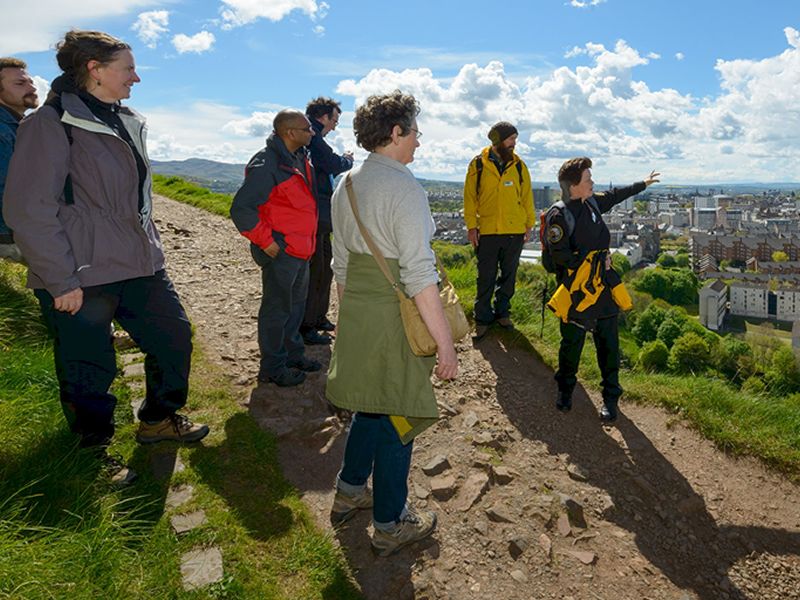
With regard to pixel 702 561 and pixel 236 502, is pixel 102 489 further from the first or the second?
pixel 702 561

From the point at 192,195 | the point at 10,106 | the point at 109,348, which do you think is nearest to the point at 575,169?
the point at 109,348

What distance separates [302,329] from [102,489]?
10.4 ft

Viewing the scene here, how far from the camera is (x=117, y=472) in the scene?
313 cm

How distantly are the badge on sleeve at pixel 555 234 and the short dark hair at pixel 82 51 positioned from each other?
336 cm

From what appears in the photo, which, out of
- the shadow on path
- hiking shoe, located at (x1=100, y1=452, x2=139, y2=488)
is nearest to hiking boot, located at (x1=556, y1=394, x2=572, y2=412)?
the shadow on path

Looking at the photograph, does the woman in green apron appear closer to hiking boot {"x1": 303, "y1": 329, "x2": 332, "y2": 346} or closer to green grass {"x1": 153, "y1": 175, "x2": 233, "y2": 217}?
hiking boot {"x1": 303, "y1": 329, "x2": 332, "y2": 346}

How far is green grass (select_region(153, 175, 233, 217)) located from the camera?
52.6 feet

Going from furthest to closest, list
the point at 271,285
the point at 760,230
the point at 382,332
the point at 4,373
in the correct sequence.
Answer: the point at 760,230, the point at 271,285, the point at 4,373, the point at 382,332

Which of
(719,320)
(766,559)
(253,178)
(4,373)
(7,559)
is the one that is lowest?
(719,320)

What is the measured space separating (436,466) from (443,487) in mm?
226

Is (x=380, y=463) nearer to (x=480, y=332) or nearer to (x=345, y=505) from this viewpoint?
(x=345, y=505)

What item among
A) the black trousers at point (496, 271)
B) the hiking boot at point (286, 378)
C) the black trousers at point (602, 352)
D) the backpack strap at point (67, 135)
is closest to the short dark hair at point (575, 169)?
the black trousers at point (602, 352)

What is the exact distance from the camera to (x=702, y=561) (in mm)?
3191

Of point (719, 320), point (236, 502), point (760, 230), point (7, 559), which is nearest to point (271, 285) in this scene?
point (236, 502)
